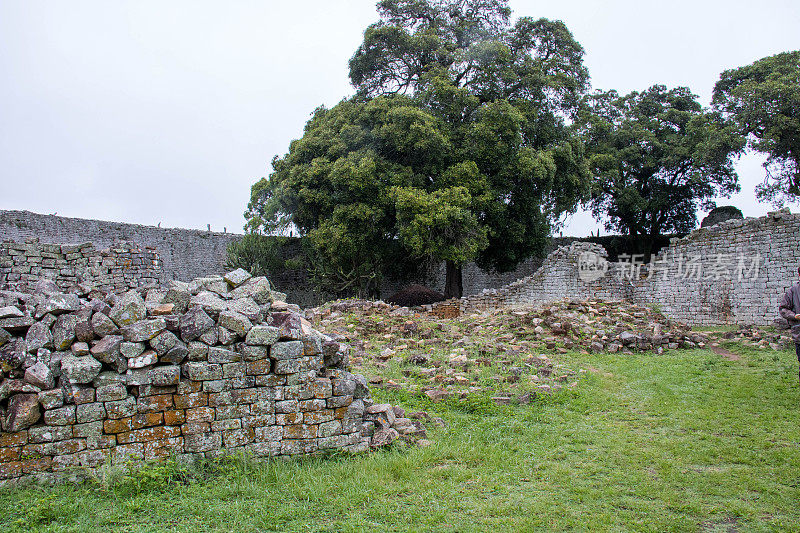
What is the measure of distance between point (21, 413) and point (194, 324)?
1411 mm

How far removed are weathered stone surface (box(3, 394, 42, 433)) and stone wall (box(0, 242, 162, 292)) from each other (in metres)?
5.20

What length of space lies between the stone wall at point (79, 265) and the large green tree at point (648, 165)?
72.3 ft

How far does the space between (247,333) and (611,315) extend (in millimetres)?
10434

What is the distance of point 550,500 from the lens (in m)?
4.10

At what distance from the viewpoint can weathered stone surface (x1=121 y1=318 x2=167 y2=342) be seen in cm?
442

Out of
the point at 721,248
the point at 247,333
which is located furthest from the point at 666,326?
the point at 247,333

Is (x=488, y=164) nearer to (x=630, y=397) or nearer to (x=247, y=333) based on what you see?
(x=630, y=397)

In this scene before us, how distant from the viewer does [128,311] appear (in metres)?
4.57

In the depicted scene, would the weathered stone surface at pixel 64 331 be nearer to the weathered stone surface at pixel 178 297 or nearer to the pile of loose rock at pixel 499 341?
the weathered stone surface at pixel 178 297

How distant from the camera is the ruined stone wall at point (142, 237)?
16656 mm

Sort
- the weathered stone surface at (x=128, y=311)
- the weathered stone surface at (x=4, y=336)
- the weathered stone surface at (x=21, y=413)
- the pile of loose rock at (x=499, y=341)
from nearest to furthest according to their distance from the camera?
the weathered stone surface at (x=21, y=413) < the weathered stone surface at (x=4, y=336) < the weathered stone surface at (x=128, y=311) < the pile of loose rock at (x=499, y=341)

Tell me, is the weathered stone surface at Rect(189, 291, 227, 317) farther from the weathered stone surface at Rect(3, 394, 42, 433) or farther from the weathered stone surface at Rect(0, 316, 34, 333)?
the weathered stone surface at Rect(3, 394, 42, 433)

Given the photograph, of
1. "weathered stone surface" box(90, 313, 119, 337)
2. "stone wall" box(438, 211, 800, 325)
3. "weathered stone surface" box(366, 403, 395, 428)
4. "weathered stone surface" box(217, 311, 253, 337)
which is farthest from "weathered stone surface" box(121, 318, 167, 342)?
"stone wall" box(438, 211, 800, 325)

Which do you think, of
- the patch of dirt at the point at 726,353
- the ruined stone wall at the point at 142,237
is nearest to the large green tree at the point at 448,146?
the ruined stone wall at the point at 142,237
